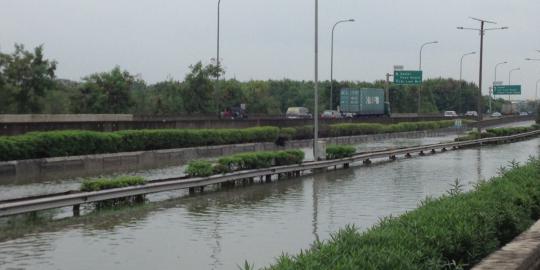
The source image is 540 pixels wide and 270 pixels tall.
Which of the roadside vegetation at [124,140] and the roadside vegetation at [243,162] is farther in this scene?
the roadside vegetation at [124,140]

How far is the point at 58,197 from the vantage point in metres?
15.9

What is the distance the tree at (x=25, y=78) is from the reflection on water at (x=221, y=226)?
117 feet

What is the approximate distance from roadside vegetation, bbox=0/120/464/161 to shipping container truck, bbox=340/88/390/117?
143 feet

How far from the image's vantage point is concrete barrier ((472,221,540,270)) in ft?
24.9

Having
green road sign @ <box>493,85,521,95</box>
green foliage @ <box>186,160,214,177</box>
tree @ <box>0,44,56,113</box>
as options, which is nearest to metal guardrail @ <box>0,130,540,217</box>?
green foliage @ <box>186,160,214,177</box>

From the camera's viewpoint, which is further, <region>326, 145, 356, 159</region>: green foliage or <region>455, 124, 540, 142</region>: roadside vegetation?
<region>455, 124, 540, 142</region>: roadside vegetation

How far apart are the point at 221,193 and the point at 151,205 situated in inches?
135

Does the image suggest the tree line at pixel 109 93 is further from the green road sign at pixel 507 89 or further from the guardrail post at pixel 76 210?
the guardrail post at pixel 76 210

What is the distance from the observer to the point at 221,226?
15.2 meters

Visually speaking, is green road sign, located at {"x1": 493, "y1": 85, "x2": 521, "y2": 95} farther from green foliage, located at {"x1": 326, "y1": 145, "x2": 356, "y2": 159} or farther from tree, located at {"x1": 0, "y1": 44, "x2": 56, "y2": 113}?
green foliage, located at {"x1": 326, "y1": 145, "x2": 356, "y2": 159}

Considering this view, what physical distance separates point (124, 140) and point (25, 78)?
2608cm

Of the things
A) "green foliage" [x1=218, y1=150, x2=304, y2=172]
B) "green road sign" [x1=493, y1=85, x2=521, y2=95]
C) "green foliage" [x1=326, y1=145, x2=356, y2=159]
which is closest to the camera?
"green foliage" [x1=218, y1=150, x2=304, y2=172]

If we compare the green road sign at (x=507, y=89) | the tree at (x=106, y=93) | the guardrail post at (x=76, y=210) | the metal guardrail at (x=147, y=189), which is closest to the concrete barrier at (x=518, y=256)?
the metal guardrail at (x=147, y=189)

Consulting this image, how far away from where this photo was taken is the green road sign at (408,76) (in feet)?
284
